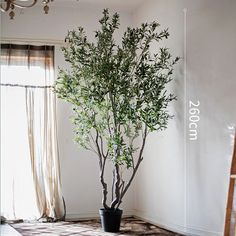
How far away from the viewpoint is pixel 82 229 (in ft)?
17.4

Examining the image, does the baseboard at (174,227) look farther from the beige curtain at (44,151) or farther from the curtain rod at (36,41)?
the curtain rod at (36,41)

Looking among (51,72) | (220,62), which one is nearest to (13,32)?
(51,72)

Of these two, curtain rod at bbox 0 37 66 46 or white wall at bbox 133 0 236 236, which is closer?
white wall at bbox 133 0 236 236

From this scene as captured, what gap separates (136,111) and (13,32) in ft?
6.86

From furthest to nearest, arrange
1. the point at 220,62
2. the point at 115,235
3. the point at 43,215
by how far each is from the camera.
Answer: the point at 43,215
the point at 115,235
the point at 220,62

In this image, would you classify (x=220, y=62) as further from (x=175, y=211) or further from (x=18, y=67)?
(x=18, y=67)

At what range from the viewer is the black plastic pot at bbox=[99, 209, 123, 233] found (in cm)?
516

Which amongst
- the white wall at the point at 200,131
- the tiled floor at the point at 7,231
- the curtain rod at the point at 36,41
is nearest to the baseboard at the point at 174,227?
the white wall at the point at 200,131

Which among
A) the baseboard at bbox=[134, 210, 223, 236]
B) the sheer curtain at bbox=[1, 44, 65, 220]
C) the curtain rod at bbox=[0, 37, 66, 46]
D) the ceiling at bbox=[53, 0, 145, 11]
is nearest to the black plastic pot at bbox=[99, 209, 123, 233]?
the baseboard at bbox=[134, 210, 223, 236]

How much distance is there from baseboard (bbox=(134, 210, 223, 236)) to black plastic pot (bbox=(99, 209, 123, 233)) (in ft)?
1.98

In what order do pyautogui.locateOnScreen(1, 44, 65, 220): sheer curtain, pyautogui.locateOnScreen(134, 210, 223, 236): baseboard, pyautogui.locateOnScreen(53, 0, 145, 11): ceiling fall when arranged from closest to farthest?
pyautogui.locateOnScreen(134, 210, 223, 236): baseboard < pyautogui.locateOnScreen(1, 44, 65, 220): sheer curtain < pyautogui.locateOnScreen(53, 0, 145, 11): ceiling

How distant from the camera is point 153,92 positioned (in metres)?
5.11

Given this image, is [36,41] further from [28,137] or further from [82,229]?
[82,229]

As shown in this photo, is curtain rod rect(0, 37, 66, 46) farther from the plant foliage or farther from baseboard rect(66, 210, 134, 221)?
baseboard rect(66, 210, 134, 221)
